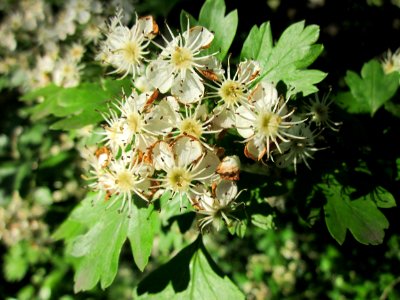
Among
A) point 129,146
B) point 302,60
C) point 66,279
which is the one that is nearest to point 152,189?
point 129,146

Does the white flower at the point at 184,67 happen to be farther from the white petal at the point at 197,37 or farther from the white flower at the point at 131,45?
the white flower at the point at 131,45

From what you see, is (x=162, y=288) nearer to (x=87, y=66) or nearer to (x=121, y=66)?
(x=121, y=66)

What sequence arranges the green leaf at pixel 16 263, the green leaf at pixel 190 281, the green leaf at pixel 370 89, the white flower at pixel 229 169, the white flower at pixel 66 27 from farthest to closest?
the green leaf at pixel 16 263, the white flower at pixel 66 27, the green leaf at pixel 370 89, the green leaf at pixel 190 281, the white flower at pixel 229 169

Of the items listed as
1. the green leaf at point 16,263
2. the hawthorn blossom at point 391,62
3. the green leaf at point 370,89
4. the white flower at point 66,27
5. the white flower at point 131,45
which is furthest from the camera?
the green leaf at point 16,263

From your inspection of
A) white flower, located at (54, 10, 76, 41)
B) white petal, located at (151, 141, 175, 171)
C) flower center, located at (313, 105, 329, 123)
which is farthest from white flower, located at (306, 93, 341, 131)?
white flower, located at (54, 10, 76, 41)

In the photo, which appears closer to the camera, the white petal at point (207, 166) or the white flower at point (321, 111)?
the white petal at point (207, 166)

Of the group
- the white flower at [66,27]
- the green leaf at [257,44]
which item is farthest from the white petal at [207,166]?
the white flower at [66,27]

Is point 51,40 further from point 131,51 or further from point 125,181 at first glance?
point 125,181
